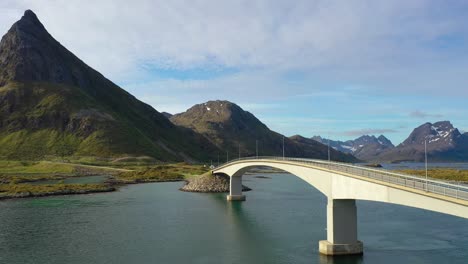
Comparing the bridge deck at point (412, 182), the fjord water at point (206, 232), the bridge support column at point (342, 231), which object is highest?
the bridge deck at point (412, 182)

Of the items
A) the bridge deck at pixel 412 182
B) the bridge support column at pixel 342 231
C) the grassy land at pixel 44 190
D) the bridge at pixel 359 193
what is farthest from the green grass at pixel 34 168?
the bridge support column at pixel 342 231

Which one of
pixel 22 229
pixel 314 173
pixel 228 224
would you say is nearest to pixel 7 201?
pixel 22 229

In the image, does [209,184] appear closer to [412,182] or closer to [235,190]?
[235,190]

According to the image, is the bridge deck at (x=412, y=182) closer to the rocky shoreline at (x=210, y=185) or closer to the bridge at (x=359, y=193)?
the bridge at (x=359, y=193)

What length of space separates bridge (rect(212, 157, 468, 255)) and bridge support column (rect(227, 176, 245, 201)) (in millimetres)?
40391

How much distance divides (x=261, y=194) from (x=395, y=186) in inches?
3198

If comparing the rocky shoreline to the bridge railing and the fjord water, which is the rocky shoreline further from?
the bridge railing

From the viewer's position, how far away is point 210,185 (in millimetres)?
125500

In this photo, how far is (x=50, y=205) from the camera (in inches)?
3563

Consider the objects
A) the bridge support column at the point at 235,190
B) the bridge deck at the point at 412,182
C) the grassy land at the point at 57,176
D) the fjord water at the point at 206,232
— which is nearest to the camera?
the bridge deck at the point at 412,182

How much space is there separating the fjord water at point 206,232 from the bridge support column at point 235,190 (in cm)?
734

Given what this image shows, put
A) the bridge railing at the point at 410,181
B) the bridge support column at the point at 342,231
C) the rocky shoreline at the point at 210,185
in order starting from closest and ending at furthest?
1. the bridge railing at the point at 410,181
2. the bridge support column at the point at 342,231
3. the rocky shoreline at the point at 210,185

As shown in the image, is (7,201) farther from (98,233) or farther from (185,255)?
(185,255)

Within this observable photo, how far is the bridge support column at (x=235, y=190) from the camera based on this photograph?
10488 cm
